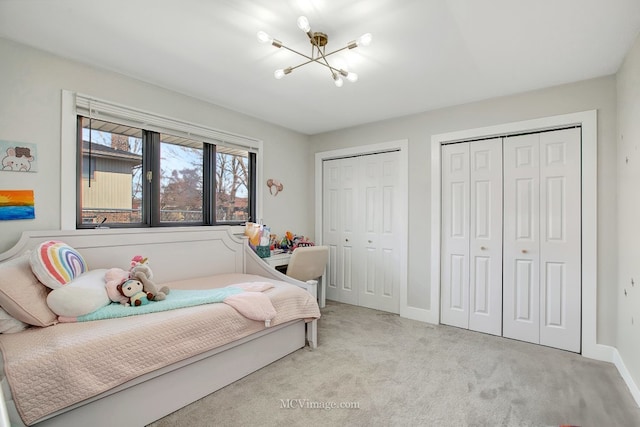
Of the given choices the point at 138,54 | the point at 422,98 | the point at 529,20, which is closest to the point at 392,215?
the point at 422,98

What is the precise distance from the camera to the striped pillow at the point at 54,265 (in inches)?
69.3

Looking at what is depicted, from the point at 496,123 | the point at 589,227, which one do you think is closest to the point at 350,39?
the point at 496,123

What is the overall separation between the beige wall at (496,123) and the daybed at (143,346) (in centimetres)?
142

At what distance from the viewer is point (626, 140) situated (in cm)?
228

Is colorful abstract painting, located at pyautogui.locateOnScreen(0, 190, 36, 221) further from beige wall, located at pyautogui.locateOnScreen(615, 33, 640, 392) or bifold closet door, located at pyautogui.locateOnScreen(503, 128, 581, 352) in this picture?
beige wall, located at pyautogui.locateOnScreen(615, 33, 640, 392)

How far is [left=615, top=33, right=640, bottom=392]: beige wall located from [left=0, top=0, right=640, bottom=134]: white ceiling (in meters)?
0.22

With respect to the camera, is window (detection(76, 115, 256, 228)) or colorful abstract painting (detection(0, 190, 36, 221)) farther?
window (detection(76, 115, 256, 228))

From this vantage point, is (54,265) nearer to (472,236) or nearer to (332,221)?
(332,221)

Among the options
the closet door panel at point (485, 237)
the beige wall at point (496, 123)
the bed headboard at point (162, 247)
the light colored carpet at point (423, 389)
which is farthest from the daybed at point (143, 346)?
the closet door panel at point (485, 237)

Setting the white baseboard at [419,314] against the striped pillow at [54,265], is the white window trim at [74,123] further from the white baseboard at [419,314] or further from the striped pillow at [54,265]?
the white baseboard at [419,314]

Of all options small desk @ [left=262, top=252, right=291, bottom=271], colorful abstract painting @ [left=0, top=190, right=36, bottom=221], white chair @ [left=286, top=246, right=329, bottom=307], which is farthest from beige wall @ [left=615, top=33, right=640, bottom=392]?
colorful abstract painting @ [left=0, top=190, right=36, bottom=221]

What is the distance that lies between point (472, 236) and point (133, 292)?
3061 millimetres

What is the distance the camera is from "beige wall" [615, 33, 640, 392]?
2.04 metres

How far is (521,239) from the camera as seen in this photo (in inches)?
116
